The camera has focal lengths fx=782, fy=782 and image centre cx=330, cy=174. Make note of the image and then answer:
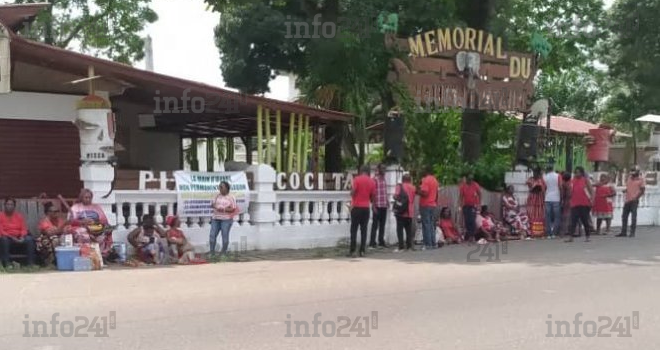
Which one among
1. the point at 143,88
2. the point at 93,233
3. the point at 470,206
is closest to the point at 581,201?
the point at 470,206

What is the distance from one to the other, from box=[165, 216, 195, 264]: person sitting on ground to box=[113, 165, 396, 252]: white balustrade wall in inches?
19.2

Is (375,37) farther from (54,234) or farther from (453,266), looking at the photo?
(54,234)

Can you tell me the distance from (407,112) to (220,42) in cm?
1130

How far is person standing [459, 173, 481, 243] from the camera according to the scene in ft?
52.9

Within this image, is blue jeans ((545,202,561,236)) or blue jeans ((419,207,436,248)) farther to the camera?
blue jeans ((545,202,561,236))

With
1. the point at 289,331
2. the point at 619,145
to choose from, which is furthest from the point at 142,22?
the point at 619,145

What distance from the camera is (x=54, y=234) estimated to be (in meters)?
11.9

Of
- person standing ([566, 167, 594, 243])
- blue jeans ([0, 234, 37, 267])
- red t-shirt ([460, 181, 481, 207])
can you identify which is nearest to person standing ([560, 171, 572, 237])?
person standing ([566, 167, 594, 243])

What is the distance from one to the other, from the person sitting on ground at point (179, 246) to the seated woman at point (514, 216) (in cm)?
753

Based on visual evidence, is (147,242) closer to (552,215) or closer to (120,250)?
(120,250)

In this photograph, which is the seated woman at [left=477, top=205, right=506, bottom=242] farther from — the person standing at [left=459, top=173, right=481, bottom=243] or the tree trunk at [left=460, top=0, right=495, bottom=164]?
the tree trunk at [left=460, top=0, right=495, bottom=164]

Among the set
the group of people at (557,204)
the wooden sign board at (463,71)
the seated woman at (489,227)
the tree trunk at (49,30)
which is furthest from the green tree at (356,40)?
the tree trunk at (49,30)

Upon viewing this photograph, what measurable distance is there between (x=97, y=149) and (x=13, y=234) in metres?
1.93

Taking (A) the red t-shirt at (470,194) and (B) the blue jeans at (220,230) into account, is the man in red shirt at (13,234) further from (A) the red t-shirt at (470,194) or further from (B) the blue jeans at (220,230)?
(A) the red t-shirt at (470,194)
